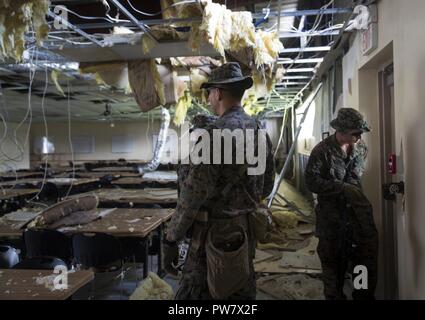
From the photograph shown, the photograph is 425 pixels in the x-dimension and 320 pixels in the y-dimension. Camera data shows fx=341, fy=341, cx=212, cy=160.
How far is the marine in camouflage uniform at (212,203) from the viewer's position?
62.4 inches

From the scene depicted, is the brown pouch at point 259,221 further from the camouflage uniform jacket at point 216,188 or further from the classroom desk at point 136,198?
the classroom desk at point 136,198

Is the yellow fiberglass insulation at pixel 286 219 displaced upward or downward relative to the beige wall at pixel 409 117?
downward

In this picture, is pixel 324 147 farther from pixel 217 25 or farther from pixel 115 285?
pixel 115 285

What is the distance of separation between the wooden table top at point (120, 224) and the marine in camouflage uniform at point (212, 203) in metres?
1.27

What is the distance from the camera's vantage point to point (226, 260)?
1591 millimetres

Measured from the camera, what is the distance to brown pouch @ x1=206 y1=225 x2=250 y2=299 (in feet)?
5.23

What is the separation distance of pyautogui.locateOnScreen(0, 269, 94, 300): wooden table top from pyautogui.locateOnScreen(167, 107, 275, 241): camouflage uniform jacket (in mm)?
547

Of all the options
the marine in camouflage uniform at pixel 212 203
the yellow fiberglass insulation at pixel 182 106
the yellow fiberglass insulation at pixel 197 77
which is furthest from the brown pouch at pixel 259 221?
the yellow fiberglass insulation at pixel 182 106

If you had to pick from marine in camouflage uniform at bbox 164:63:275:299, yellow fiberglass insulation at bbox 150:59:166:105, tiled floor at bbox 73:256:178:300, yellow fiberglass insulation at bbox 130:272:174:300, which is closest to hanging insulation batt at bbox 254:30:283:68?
yellow fiberglass insulation at bbox 150:59:166:105

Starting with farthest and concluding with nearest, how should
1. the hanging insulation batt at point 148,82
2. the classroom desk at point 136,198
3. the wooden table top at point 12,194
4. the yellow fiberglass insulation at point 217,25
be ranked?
the wooden table top at point 12,194 → the classroom desk at point 136,198 → the hanging insulation batt at point 148,82 → the yellow fiberglass insulation at point 217,25

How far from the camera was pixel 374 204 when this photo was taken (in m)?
2.74

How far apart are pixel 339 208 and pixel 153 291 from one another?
1592 mm

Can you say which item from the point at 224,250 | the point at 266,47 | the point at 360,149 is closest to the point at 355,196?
the point at 360,149
